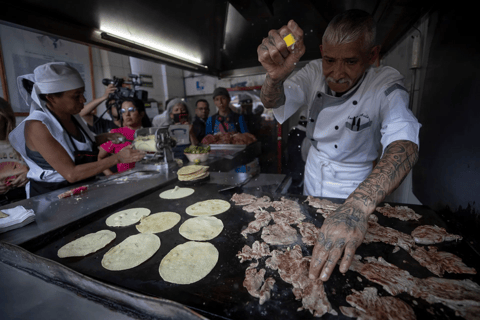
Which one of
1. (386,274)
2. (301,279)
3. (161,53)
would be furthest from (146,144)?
(386,274)

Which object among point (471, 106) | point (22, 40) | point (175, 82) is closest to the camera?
point (471, 106)

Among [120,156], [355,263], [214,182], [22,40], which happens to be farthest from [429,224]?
[22,40]

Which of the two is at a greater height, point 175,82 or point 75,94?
point 175,82

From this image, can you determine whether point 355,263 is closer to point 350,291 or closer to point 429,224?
point 350,291

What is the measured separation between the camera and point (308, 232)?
51.9 inches

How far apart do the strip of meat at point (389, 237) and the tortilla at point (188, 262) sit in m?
0.88

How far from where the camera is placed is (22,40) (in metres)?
3.90

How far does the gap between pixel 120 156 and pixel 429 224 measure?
2.70 metres

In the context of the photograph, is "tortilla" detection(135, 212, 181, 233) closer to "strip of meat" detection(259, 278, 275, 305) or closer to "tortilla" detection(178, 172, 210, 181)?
"tortilla" detection(178, 172, 210, 181)

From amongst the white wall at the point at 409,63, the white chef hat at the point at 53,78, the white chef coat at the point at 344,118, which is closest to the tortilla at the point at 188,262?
the white chef coat at the point at 344,118

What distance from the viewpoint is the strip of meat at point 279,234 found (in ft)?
4.13

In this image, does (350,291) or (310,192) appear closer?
(350,291)

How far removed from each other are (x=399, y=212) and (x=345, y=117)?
33.5 inches

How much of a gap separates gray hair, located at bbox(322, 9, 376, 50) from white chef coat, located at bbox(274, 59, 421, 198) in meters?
0.38
